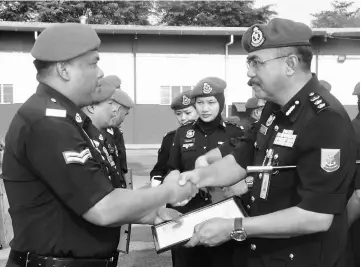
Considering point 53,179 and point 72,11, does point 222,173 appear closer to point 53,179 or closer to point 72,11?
point 53,179

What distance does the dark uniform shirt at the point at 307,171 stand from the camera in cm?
200

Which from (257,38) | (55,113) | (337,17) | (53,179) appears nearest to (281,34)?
(257,38)

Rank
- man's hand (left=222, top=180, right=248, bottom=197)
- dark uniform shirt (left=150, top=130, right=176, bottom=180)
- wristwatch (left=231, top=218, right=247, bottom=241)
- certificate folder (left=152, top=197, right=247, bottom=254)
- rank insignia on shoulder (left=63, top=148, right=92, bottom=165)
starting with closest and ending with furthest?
rank insignia on shoulder (left=63, top=148, right=92, bottom=165)
wristwatch (left=231, top=218, right=247, bottom=241)
certificate folder (left=152, top=197, right=247, bottom=254)
man's hand (left=222, top=180, right=248, bottom=197)
dark uniform shirt (left=150, top=130, right=176, bottom=180)

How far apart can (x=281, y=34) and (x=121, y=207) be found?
1.15 metres

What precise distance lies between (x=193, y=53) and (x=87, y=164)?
17.7 meters

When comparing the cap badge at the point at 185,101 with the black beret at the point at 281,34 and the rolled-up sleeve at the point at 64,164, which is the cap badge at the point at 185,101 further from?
the rolled-up sleeve at the point at 64,164

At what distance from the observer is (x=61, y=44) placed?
6.91ft

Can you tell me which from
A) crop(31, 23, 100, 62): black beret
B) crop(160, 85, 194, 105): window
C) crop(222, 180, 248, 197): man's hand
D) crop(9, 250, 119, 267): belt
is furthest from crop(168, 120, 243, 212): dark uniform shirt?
crop(160, 85, 194, 105): window

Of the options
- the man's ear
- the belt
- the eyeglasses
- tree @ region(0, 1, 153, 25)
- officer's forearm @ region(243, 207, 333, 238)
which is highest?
tree @ region(0, 1, 153, 25)

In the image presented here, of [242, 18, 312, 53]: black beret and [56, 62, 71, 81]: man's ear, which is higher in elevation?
[242, 18, 312, 53]: black beret

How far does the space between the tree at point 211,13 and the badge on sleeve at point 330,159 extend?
3246cm

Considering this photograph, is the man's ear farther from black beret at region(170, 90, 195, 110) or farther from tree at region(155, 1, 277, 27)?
tree at region(155, 1, 277, 27)

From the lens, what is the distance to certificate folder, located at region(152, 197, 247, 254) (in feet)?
7.74

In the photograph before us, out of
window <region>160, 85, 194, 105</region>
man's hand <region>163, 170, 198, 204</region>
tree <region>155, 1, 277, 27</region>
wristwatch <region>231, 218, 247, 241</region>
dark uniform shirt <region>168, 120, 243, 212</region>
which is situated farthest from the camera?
tree <region>155, 1, 277, 27</region>
